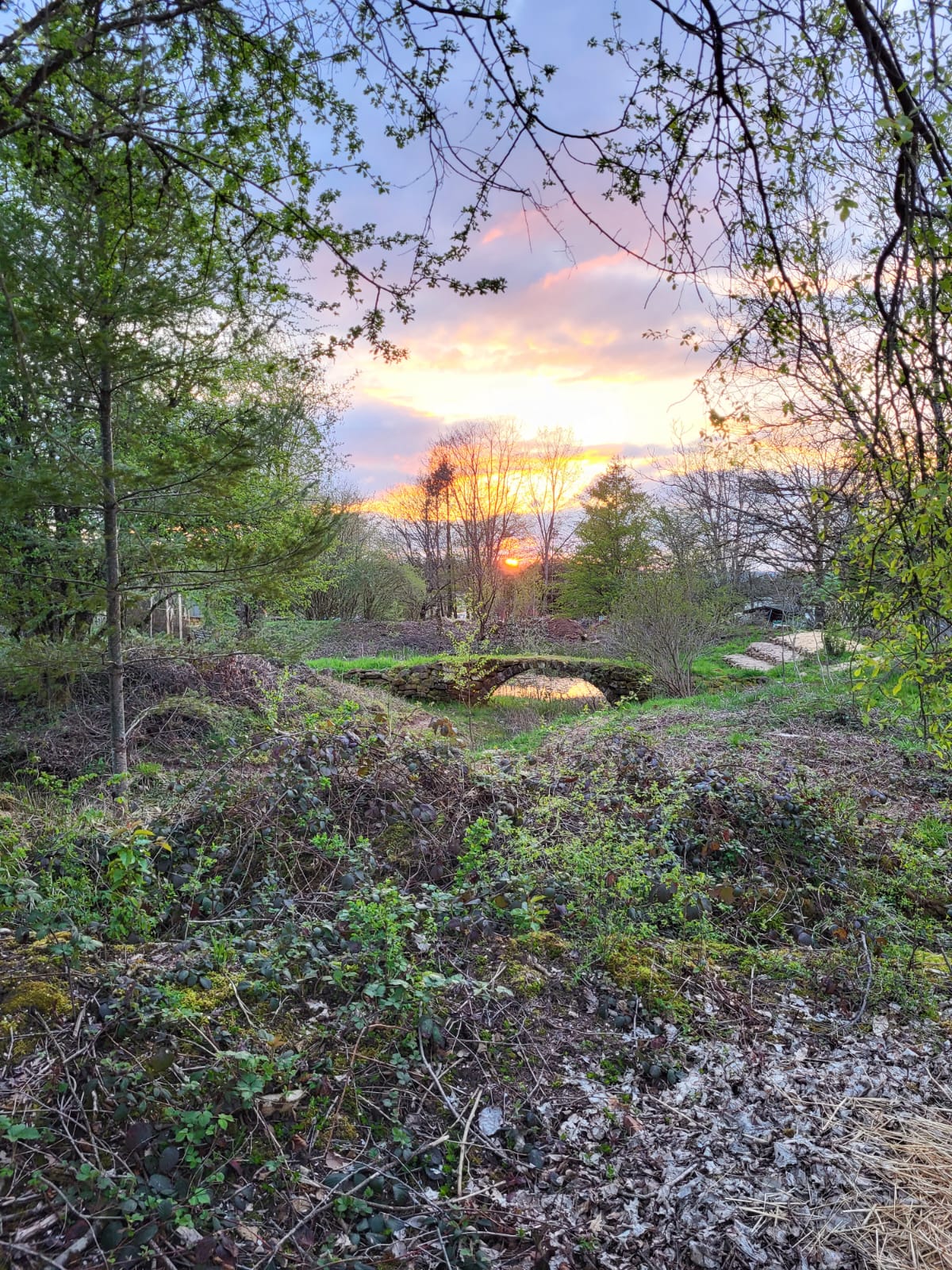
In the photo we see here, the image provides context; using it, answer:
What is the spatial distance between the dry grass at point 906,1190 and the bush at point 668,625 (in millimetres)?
11177

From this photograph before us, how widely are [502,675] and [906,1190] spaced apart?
12646 millimetres

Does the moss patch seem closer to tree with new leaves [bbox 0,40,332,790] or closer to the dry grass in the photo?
the dry grass

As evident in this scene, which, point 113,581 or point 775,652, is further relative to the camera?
point 775,652

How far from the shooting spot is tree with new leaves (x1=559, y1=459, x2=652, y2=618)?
23.8 metres

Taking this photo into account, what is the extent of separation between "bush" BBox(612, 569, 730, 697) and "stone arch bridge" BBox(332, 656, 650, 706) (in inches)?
17.2

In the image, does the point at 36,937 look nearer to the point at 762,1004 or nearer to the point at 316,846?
the point at 316,846

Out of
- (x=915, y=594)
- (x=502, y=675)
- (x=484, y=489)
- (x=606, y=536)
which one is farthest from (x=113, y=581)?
(x=606, y=536)

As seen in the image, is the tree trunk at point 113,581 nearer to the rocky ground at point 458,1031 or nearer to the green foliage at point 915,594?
the rocky ground at point 458,1031

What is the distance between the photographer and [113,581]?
4.98 meters

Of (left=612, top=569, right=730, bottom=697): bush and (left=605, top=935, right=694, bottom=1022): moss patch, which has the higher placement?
(left=612, top=569, right=730, bottom=697): bush

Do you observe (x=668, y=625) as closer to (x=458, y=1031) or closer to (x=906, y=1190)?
(x=458, y=1031)

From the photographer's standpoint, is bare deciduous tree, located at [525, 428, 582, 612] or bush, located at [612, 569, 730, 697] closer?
bush, located at [612, 569, 730, 697]

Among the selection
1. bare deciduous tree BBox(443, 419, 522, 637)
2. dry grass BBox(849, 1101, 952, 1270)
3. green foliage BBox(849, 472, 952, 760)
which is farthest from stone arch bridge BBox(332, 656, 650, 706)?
dry grass BBox(849, 1101, 952, 1270)

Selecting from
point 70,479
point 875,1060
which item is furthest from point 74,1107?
point 70,479
